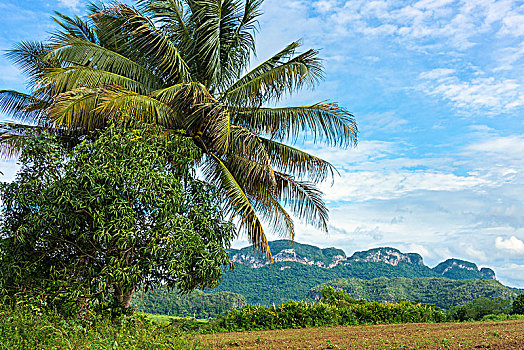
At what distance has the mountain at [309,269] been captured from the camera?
41.8m

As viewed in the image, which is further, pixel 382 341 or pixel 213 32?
pixel 213 32

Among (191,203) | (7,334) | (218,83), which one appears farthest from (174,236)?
(218,83)

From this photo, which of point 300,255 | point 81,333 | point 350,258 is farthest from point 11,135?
point 350,258

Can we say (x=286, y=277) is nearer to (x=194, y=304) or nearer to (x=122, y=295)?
(x=194, y=304)

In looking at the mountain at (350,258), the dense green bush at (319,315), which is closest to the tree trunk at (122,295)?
the dense green bush at (319,315)

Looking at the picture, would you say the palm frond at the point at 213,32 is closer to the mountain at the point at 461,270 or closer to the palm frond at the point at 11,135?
the palm frond at the point at 11,135

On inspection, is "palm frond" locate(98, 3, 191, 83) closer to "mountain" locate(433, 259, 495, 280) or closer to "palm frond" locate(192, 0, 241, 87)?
"palm frond" locate(192, 0, 241, 87)

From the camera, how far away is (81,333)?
20.9 feet

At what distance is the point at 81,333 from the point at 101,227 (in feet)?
5.57

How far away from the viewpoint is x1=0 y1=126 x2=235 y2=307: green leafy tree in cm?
727

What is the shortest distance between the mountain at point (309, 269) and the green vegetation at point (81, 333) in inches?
1302

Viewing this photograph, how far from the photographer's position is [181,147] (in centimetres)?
885

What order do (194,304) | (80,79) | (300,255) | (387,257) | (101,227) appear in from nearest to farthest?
(101,227), (80,79), (194,304), (300,255), (387,257)

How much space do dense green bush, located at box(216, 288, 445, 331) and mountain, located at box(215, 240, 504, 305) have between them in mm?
25915
